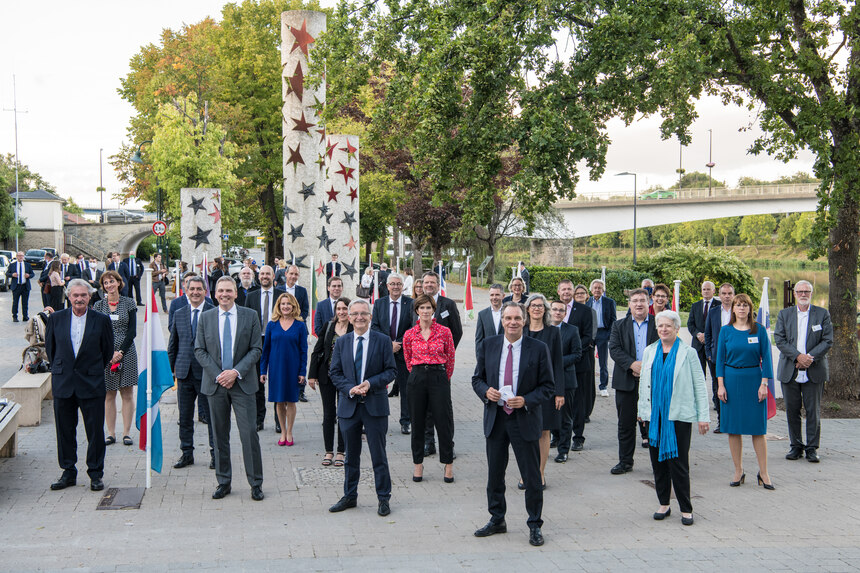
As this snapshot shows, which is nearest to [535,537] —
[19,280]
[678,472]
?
[678,472]

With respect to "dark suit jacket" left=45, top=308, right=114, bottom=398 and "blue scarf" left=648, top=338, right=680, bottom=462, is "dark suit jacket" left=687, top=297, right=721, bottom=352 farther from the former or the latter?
"dark suit jacket" left=45, top=308, right=114, bottom=398

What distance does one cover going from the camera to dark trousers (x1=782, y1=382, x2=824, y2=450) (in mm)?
9000

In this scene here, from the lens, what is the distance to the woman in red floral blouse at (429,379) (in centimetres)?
754

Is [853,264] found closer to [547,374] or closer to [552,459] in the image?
[552,459]

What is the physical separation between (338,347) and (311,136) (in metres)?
16.2

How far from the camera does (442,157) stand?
12406mm

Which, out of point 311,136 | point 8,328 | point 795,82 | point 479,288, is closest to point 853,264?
point 795,82

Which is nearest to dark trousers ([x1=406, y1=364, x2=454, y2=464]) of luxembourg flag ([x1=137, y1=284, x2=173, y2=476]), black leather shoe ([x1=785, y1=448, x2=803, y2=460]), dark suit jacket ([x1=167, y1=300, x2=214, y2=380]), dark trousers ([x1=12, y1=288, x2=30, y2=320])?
dark suit jacket ([x1=167, y1=300, x2=214, y2=380])

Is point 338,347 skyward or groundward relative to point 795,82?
groundward

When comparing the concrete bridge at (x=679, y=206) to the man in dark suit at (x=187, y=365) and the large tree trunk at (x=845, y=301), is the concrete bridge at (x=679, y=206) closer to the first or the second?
the large tree trunk at (x=845, y=301)

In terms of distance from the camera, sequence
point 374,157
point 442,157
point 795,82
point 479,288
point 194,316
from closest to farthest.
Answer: point 194,316
point 795,82
point 442,157
point 374,157
point 479,288

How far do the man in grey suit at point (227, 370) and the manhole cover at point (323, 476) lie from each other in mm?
652

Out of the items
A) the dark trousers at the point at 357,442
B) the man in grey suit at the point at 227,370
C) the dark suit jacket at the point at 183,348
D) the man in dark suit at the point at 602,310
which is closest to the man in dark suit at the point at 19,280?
the dark suit jacket at the point at 183,348

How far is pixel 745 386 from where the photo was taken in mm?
7715
